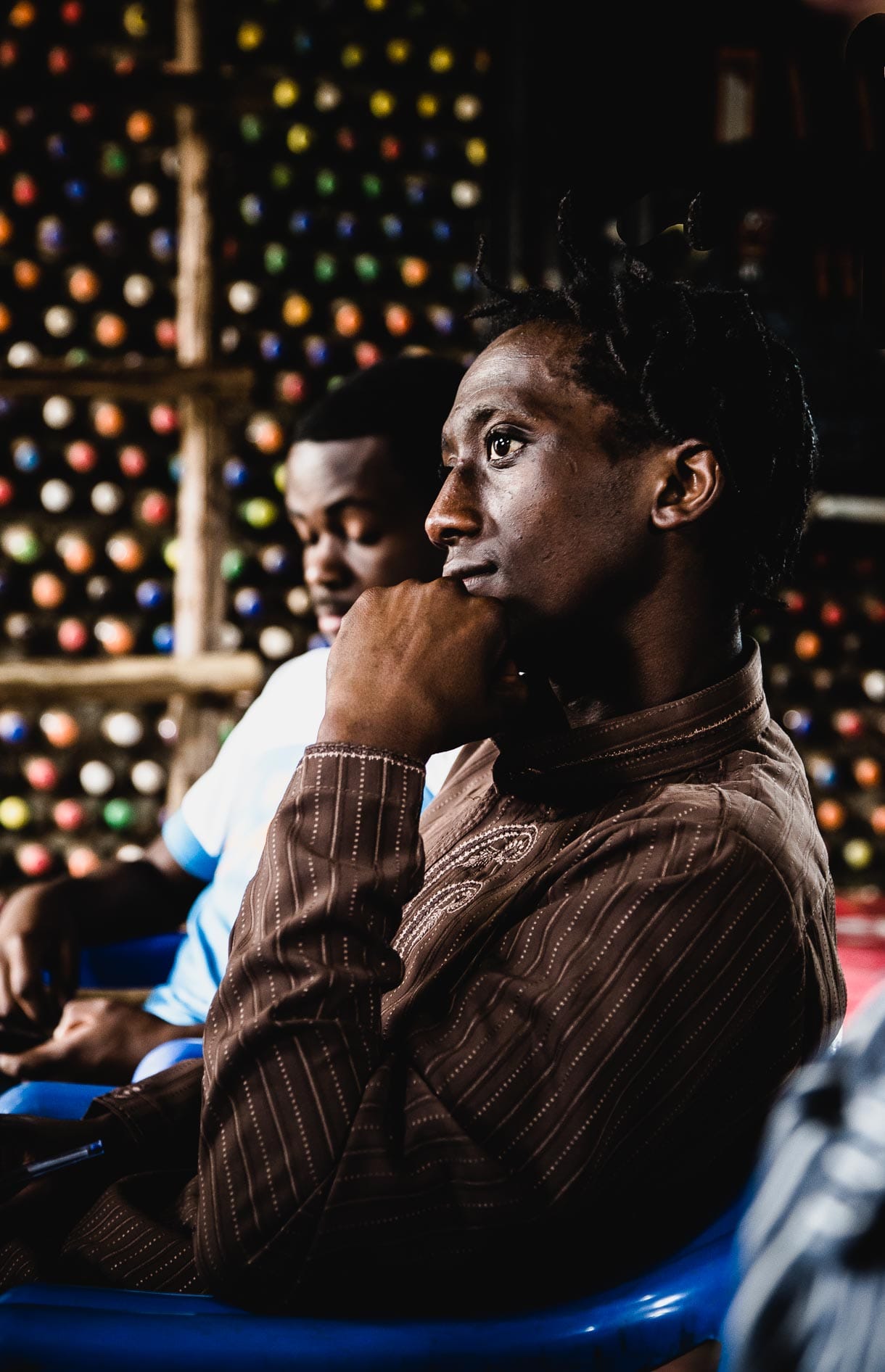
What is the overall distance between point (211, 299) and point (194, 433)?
347mm

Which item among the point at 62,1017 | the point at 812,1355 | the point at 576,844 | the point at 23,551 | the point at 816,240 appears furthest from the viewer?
the point at 816,240

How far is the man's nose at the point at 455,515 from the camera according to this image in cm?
102

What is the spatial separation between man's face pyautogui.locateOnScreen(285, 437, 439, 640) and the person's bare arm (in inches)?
19.6

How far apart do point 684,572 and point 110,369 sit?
2.31 metres

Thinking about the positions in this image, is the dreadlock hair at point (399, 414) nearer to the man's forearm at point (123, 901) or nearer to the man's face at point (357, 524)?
the man's face at point (357, 524)

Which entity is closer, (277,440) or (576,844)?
(576,844)

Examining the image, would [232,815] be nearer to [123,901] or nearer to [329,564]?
[123,901]

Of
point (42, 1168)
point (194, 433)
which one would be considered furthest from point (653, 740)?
point (194, 433)

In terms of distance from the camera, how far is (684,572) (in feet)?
3.29

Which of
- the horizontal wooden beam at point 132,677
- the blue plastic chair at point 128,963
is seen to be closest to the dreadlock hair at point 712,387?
the blue plastic chair at point 128,963

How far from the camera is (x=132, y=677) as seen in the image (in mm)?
2973

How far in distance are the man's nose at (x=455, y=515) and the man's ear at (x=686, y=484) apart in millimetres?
154

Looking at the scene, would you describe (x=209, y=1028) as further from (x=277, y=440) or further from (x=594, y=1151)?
(x=277, y=440)

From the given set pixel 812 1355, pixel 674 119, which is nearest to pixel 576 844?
pixel 812 1355
